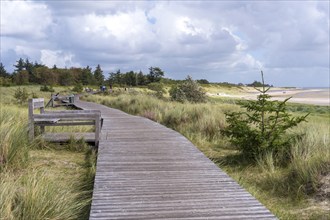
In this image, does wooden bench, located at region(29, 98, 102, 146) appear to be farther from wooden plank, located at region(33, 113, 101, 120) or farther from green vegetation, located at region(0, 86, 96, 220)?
green vegetation, located at region(0, 86, 96, 220)

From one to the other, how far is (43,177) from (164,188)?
1.59 meters

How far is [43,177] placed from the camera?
17.3 ft

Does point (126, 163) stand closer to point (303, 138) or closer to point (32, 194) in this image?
point (32, 194)

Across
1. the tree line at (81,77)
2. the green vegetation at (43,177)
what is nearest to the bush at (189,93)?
the green vegetation at (43,177)

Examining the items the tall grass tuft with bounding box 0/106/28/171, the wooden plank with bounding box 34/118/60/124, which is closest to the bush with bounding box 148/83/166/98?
the wooden plank with bounding box 34/118/60/124

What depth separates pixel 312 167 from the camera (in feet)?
23.4

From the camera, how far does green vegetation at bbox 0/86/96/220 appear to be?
4383 millimetres

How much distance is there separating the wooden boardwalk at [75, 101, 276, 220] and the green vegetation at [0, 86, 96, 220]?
13.0 inches

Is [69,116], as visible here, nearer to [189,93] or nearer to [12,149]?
[12,149]

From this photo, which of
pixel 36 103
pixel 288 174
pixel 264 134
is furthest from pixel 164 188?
pixel 36 103

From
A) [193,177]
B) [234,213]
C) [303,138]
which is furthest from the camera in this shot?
[303,138]

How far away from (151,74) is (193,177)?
7514cm

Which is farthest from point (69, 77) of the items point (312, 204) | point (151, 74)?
point (312, 204)

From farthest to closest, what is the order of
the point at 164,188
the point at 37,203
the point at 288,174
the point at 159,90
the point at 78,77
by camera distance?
the point at 78,77
the point at 159,90
the point at 288,174
the point at 164,188
the point at 37,203
